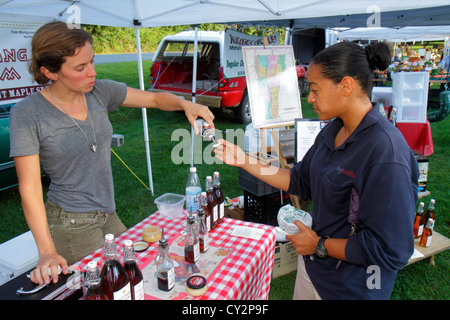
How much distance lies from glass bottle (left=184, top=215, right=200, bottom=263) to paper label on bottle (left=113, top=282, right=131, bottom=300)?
455mm

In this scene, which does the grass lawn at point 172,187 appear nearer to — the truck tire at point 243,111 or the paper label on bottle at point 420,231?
the truck tire at point 243,111

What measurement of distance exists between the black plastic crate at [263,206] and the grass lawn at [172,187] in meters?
0.70

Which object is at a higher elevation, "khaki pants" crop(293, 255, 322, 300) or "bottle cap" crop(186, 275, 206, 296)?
"bottle cap" crop(186, 275, 206, 296)

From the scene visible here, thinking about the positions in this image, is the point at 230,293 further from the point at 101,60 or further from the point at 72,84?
the point at 101,60

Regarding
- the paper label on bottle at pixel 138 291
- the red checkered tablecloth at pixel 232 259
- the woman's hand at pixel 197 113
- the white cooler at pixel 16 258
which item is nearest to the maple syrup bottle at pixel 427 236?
the red checkered tablecloth at pixel 232 259

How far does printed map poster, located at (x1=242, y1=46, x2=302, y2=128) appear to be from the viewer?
3592mm

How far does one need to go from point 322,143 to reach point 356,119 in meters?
0.23

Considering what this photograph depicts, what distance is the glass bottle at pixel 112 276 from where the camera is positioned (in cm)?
134

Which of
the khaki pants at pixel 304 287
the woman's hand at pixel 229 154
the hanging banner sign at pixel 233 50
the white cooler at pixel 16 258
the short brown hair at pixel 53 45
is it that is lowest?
the white cooler at pixel 16 258

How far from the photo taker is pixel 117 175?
5.41 metres

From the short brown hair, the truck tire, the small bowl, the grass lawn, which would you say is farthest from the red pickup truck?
the short brown hair

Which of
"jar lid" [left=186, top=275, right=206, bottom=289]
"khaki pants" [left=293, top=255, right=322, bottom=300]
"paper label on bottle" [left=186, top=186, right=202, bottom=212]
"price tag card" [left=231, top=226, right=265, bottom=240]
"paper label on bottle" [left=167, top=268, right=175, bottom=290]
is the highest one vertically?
"paper label on bottle" [left=186, top=186, right=202, bottom=212]

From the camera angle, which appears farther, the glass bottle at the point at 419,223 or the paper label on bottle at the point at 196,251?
the glass bottle at the point at 419,223

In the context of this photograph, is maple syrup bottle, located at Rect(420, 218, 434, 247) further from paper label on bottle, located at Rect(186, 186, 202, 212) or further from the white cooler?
the white cooler
